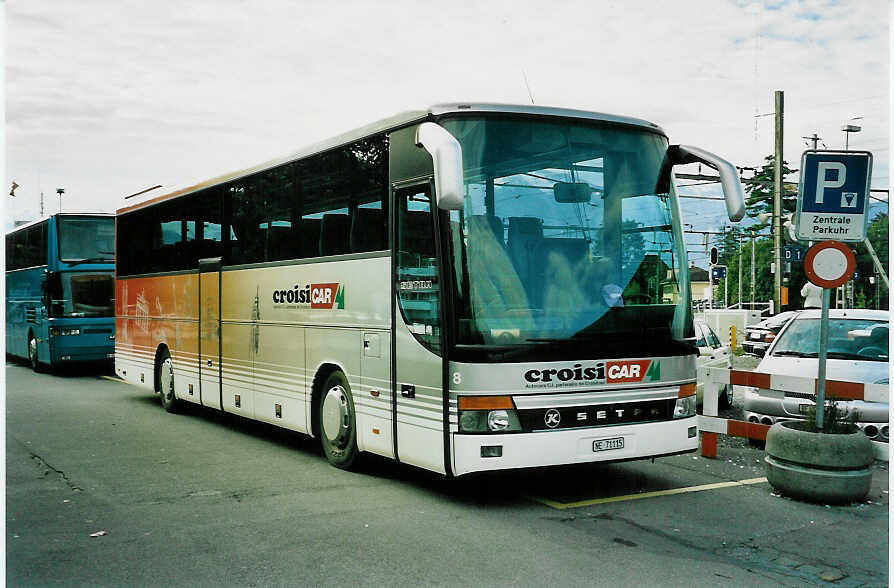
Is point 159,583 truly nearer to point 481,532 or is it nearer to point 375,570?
point 375,570

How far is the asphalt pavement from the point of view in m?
5.98

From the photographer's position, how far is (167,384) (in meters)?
14.5

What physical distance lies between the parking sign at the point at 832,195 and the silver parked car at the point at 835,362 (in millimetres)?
Answer: 2274

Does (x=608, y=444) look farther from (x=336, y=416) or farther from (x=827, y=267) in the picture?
(x=336, y=416)

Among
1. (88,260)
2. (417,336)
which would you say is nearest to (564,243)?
(417,336)

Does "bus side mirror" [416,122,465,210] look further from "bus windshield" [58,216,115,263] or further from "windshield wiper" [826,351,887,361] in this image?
"bus windshield" [58,216,115,263]

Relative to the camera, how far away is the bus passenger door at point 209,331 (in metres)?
12.5

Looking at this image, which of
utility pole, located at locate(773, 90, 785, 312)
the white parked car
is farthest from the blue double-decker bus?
utility pole, located at locate(773, 90, 785, 312)

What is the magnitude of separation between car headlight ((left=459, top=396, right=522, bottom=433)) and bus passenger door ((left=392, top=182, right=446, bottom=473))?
0.79 feet

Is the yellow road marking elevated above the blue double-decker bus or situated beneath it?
situated beneath

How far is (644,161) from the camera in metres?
8.33

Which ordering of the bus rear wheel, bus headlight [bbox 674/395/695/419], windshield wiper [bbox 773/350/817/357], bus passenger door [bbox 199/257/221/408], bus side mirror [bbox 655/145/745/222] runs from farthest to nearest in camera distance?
bus passenger door [bbox 199/257/221/408]
windshield wiper [bbox 773/350/817/357]
the bus rear wheel
bus side mirror [bbox 655/145/745/222]
bus headlight [bbox 674/395/695/419]

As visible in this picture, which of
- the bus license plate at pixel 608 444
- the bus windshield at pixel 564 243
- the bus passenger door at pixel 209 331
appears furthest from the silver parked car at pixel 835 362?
the bus passenger door at pixel 209 331

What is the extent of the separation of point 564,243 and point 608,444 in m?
1.68
